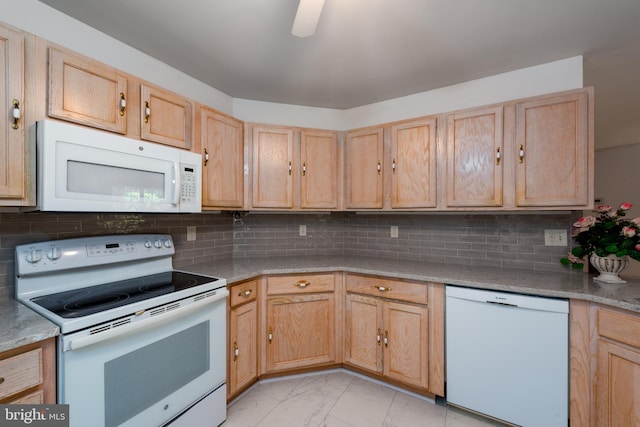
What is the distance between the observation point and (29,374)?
100 cm

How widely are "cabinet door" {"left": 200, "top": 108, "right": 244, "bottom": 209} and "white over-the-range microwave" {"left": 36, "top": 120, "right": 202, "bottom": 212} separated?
18cm

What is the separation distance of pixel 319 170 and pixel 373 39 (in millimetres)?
1105

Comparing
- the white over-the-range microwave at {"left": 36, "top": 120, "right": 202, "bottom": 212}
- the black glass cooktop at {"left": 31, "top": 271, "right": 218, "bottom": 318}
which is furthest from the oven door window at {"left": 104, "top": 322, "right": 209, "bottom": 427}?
the white over-the-range microwave at {"left": 36, "top": 120, "right": 202, "bottom": 212}

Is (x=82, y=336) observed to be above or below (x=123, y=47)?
below

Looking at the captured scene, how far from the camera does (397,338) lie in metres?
2.04

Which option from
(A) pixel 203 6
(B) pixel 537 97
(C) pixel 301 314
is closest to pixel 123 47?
(A) pixel 203 6

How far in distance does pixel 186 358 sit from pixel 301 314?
35.1 inches

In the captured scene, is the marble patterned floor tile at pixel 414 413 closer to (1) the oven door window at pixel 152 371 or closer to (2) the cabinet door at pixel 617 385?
(2) the cabinet door at pixel 617 385

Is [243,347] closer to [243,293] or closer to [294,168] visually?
[243,293]

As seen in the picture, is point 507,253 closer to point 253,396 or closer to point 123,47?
point 253,396

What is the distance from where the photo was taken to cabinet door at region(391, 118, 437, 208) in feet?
7.05

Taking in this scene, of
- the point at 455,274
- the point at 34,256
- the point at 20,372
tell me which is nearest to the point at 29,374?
the point at 20,372

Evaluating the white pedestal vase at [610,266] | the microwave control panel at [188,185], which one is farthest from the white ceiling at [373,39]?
the white pedestal vase at [610,266]

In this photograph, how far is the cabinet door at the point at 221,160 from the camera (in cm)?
199
